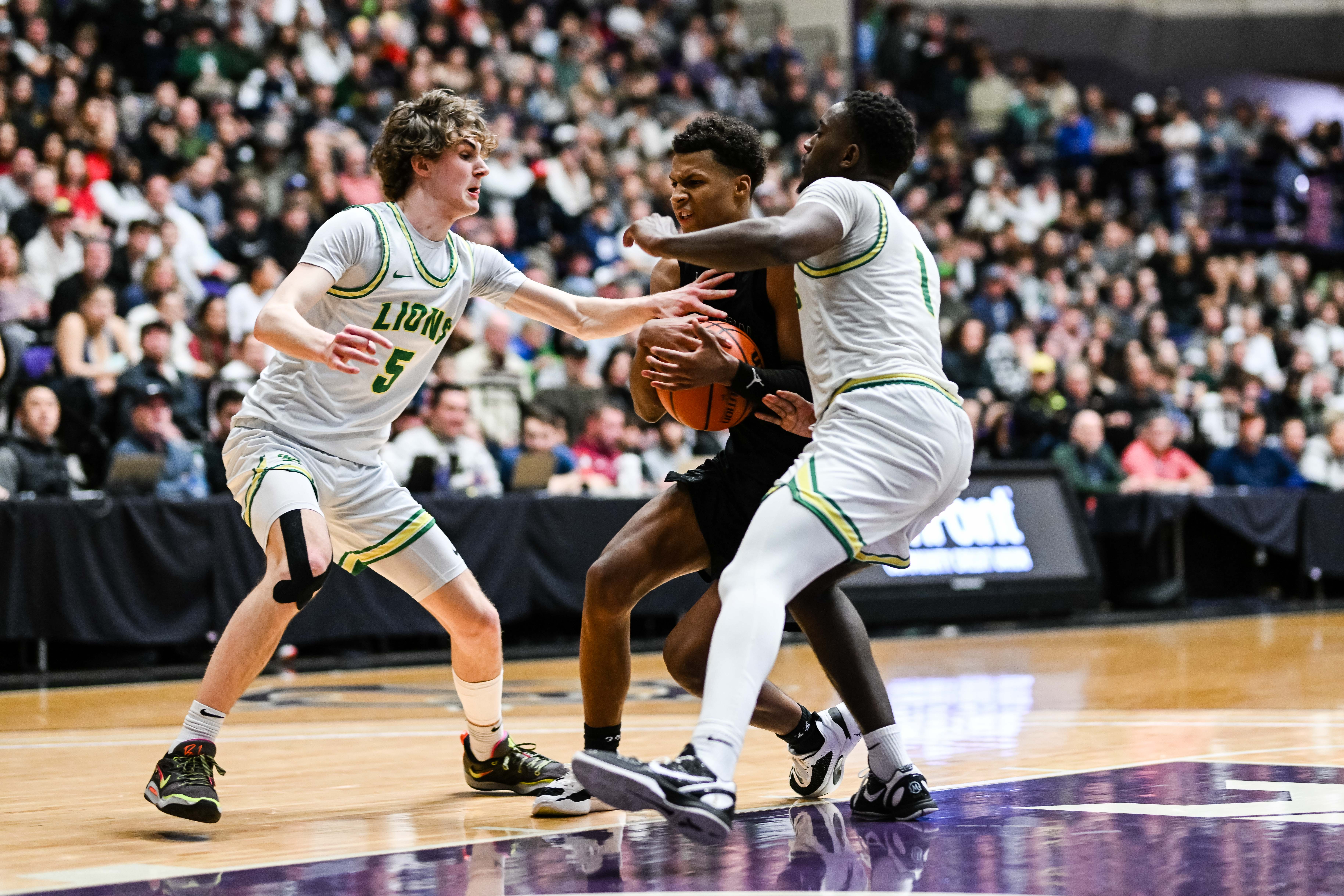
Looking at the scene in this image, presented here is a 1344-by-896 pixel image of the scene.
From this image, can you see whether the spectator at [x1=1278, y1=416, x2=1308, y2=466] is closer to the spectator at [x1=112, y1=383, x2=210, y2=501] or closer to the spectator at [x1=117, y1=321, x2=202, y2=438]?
the spectator at [x1=117, y1=321, x2=202, y2=438]

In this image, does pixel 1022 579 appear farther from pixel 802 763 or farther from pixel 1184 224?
pixel 1184 224

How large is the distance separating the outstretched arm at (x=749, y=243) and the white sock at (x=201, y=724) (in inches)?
70.5

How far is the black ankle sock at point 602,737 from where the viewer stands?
425 cm

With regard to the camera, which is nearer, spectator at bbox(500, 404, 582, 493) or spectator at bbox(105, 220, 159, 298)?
spectator at bbox(500, 404, 582, 493)

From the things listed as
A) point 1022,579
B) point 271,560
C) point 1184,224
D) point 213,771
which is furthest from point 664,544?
point 1184,224

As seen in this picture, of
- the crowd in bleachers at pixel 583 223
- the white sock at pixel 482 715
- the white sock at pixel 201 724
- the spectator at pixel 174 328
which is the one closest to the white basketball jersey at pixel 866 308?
the white sock at pixel 482 715

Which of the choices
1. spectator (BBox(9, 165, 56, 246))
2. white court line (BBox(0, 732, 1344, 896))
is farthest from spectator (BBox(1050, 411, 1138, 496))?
spectator (BBox(9, 165, 56, 246))

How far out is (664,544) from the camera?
4270mm

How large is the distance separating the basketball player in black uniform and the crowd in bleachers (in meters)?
5.20

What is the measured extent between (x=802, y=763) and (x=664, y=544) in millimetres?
725

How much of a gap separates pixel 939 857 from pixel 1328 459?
12.3m

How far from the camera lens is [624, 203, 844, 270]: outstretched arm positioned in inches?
133

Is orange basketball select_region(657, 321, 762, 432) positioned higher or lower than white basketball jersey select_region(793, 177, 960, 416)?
lower

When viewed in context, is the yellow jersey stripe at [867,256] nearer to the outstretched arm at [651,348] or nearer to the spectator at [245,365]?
the outstretched arm at [651,348]
